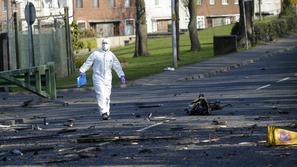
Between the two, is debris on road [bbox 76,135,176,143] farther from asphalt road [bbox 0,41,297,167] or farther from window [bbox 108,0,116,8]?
window [bbox 108,0,116,8]

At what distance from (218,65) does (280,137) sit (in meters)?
28.8

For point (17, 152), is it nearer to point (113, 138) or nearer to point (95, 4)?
point (113, 138)

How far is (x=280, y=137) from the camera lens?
41.0 feet

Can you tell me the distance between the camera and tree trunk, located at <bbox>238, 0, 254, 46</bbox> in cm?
5434

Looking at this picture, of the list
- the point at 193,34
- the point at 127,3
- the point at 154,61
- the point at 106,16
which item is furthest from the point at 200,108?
the point at 127,3

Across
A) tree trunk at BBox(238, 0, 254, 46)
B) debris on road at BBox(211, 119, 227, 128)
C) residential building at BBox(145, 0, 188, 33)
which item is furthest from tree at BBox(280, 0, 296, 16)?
debris on road at BBox(211, 119, 227, 128)

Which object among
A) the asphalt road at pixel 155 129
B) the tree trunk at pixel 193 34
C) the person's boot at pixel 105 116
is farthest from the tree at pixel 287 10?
the person's boot at pixel 105 116

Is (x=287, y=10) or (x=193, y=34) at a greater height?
(x=287, y=10)

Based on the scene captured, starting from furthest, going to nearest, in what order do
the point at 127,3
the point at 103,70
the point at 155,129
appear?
1. the point at 127,3
2. the point at 103,70
3. the point at 155,129

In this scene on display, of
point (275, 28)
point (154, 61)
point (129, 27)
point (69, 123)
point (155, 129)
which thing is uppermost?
point (129, 27)

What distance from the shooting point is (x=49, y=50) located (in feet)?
123

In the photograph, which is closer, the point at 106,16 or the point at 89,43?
the point at 89,43

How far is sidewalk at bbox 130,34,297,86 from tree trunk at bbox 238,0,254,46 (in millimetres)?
908

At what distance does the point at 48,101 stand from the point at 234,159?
1417cm
